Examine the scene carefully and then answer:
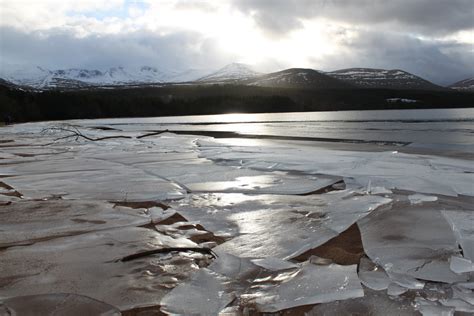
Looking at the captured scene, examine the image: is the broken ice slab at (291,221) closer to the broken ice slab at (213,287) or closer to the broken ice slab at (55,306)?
the broken ice slab at (213,287)

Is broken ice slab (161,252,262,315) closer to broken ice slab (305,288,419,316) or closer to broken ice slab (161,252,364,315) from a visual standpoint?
broken ice slab (161,252,364,315)

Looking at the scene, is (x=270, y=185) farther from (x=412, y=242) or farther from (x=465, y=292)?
(x=465, y=292)

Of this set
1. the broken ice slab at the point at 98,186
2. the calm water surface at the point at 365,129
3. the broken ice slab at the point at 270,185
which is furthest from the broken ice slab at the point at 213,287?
the calm water surface at the point at 365,129

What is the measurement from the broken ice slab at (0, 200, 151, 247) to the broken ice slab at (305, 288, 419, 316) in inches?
127

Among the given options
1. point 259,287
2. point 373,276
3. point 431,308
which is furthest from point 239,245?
point 431,308

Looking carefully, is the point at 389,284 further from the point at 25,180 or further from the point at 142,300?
the point at 25,180

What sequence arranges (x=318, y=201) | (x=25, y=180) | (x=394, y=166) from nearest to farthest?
(x=318, y=201) < (x=25, y=180) < (x=394, y=166)

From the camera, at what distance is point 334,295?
353 cm

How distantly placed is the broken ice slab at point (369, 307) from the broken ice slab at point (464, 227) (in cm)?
146

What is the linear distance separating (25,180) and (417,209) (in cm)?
830

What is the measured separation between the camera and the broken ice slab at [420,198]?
698 centimetres

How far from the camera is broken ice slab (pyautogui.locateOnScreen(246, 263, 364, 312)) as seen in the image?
11.3ft

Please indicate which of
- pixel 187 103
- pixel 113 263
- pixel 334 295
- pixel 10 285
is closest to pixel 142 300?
pixel 113 263

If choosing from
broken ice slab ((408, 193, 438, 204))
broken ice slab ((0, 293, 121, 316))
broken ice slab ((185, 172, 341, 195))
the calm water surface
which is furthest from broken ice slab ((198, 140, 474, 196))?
the calm water surface
